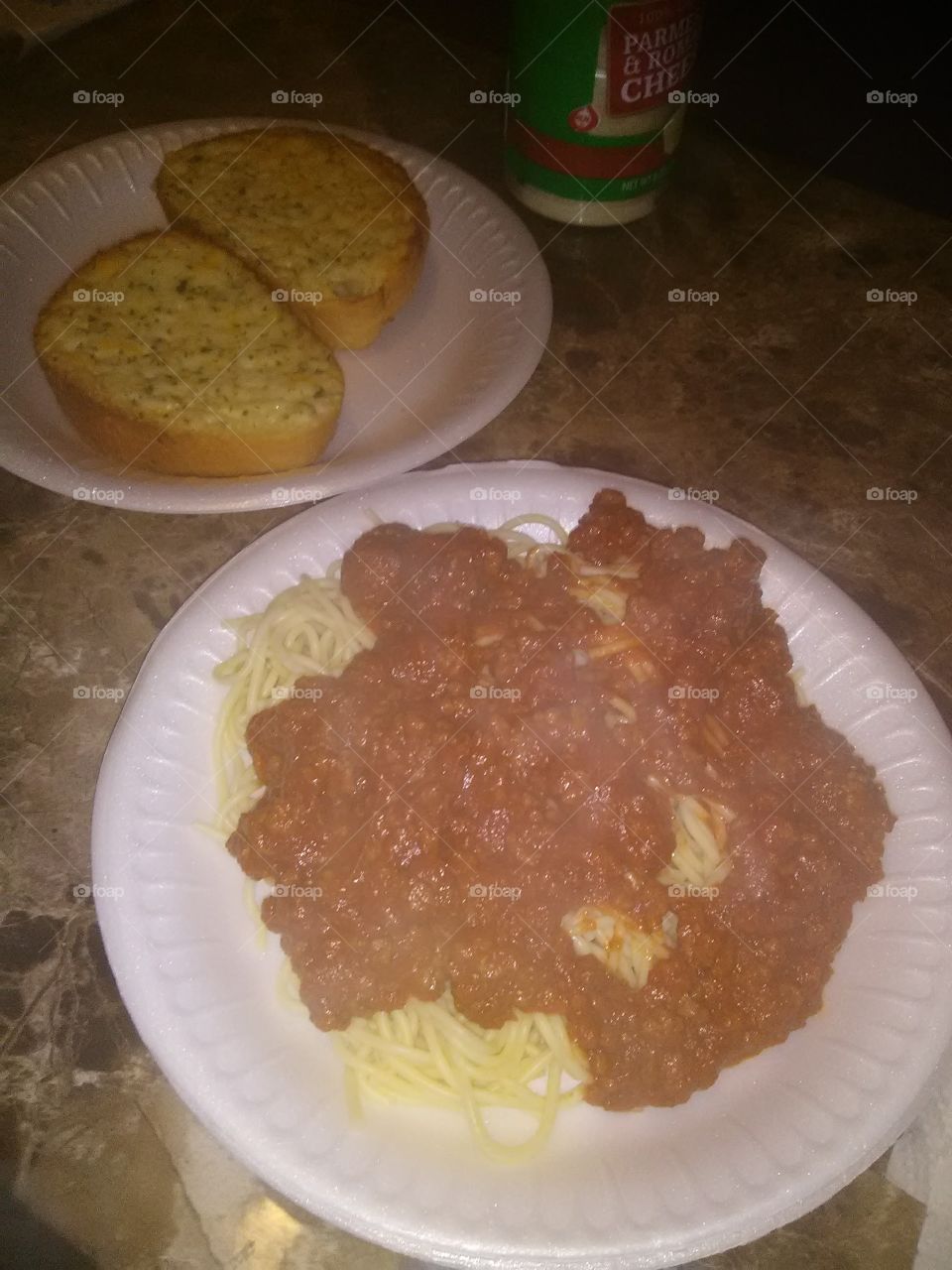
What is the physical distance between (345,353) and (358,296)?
0.27 m

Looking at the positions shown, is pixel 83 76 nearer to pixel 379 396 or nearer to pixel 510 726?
pixel 379 396

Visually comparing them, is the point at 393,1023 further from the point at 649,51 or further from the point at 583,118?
the point at 649,51

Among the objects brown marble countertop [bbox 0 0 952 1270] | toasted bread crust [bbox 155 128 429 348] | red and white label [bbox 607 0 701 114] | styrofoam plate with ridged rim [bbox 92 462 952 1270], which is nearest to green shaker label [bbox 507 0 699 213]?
red and white label [bbox 607 0 701 114]

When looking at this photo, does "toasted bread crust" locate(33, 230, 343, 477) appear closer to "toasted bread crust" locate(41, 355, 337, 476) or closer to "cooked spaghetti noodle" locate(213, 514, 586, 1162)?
"toasted bread crust" locate(41, 355, 337, 476)

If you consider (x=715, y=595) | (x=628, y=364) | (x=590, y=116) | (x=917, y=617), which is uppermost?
(x=590, y=116)

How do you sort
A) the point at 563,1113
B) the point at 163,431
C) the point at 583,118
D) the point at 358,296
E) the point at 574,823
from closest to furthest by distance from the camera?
the point at 563,1113 → the point at 574,823 → the point at 163,431 → the point at 358,296 → the point at 583,118

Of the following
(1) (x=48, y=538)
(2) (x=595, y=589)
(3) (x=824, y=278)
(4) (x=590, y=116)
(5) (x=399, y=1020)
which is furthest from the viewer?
(3) (x=824, y=278)

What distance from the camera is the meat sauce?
2527 millimetres

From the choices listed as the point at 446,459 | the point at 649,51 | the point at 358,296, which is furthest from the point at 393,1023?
the point at 649,51

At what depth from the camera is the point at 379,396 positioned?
13.8 feet

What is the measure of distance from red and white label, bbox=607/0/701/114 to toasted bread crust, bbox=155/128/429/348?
1085 mm

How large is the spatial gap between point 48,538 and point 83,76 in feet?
13.2

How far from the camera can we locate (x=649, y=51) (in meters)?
4.35

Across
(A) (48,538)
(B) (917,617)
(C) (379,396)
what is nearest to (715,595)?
(B) (917,617)
